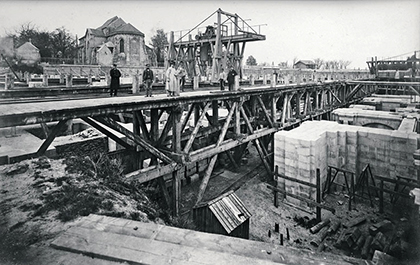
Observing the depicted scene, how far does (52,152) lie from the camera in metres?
8.06

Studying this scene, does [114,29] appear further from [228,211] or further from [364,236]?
[364,236]

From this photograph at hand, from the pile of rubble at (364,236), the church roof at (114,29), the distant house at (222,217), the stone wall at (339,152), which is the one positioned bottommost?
the pile of rubble at (364,236)

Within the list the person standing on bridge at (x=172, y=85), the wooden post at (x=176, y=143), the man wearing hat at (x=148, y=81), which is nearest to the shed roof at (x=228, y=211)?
the wooden post at (x=176, y=143)

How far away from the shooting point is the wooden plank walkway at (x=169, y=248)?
2.66 m

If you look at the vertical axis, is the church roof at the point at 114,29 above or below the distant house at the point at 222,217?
above

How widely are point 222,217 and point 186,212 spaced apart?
314 cm

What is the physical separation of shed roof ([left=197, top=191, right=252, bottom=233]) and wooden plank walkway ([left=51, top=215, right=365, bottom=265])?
3456 millimetres

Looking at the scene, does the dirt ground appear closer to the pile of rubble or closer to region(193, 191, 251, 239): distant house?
the pile of rubble

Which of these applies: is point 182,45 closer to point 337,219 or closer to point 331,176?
point 331,176

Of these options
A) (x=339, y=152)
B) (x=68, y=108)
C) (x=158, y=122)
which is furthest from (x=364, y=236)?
(x=68, y=108)

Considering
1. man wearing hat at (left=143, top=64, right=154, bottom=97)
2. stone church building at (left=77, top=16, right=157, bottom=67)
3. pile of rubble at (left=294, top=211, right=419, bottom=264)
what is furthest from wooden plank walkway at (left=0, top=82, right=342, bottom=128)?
stone church building at (left=77, top=16, right=157, bottom=67)

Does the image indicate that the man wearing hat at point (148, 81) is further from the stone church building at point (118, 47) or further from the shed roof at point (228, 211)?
the stone church building at point (118, 47)

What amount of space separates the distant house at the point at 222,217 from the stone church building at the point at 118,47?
43.5 metres

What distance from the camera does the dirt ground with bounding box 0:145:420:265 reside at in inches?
119
